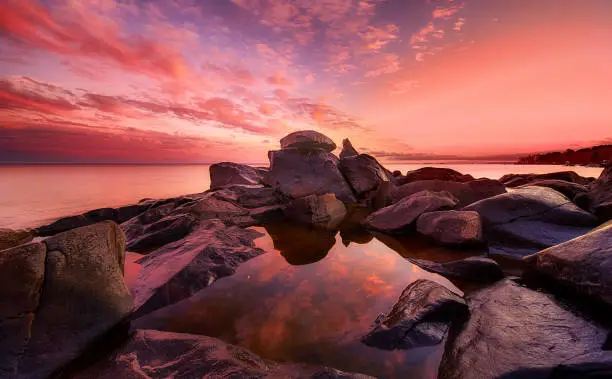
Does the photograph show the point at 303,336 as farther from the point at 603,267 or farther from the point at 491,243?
the point at 491,243

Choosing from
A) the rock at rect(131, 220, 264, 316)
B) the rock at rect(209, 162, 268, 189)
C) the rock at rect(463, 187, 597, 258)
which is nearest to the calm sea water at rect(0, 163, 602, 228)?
the rock at rect(209, 162, 268, 189)

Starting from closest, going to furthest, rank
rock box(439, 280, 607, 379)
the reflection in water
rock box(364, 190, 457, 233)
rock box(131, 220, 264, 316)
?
rock box(439, 280, 607, 379)
the reflection in water
rock box(131, 220, 264, 316)
rock box(364, 190, 457, 233)

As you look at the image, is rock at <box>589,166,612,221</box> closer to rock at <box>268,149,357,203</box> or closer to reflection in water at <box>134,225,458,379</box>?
reflection in water at <box>134,225,458,379</box>

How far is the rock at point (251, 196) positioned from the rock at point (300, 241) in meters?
2.70

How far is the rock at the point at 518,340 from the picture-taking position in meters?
2.46

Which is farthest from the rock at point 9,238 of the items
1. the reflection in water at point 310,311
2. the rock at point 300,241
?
the rock at point 300,241

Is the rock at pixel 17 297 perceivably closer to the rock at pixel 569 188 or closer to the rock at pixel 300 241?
the rock at pixel 300 241

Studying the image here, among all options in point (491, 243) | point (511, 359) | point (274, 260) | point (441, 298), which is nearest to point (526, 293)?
point (441, 298)

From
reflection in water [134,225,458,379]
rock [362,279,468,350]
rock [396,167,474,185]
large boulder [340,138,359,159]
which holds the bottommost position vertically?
reflection in water [134,225,458,379]

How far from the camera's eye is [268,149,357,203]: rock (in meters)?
12.4

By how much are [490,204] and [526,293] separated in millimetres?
4193

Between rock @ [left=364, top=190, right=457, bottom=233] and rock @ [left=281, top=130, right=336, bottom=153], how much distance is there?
6051 millimetres

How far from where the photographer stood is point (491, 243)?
6742 mm

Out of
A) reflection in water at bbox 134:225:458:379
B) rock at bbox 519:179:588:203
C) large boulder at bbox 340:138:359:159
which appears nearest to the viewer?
reflection in water at bbox 134:225:458:379
